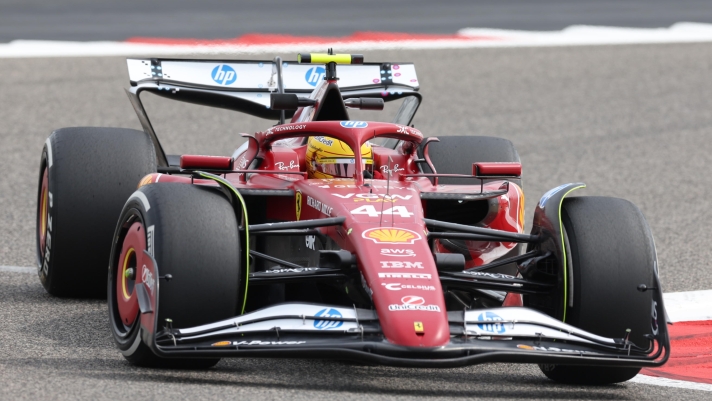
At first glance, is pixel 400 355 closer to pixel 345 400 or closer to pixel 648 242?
pixel 345 400

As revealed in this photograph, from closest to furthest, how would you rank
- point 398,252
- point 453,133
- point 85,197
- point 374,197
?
→ 1. point 398,252
2. point 374,197
3. point 85,197
4. point 453,133

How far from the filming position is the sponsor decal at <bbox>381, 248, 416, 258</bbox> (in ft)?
19.3

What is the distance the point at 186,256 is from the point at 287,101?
8.02ft

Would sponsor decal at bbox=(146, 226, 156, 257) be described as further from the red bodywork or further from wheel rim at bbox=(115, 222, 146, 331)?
the red bodywork

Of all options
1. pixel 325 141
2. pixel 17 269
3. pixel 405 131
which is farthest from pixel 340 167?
pixel 17 269

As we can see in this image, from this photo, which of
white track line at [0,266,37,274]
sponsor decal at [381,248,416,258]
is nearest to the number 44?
sponsor decal at [381,248,416,258]

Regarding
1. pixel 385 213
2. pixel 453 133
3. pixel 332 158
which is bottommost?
pixel 453 133

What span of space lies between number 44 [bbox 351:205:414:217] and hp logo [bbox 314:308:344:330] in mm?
772

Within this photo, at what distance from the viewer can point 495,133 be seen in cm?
1546

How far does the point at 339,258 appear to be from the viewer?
5926 mm

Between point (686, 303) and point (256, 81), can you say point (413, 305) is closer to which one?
point (686, 303)

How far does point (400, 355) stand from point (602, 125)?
11356 millimetres

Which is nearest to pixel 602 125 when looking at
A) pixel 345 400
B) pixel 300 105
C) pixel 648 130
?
pixel 648 130

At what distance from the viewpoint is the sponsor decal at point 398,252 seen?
19.3ft
